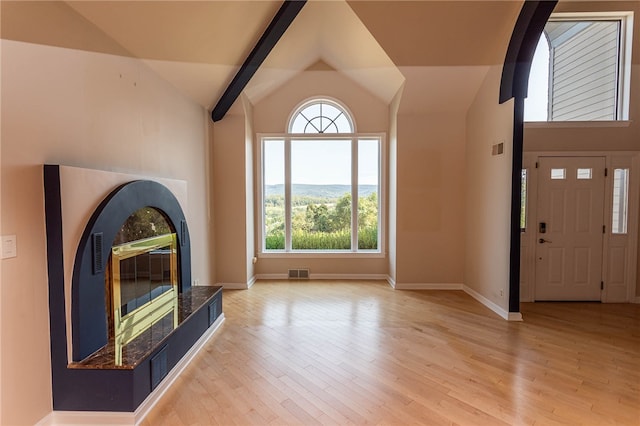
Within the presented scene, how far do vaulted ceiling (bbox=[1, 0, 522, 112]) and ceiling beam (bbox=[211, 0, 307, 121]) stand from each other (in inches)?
3.2

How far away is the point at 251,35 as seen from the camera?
12.0ft

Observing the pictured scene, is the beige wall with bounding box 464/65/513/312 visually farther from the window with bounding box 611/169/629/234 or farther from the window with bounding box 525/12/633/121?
the window with bounding box 611/169/629/234

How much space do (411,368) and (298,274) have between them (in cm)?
312

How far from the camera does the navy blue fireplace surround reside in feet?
6.38

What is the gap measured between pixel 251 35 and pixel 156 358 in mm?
3467

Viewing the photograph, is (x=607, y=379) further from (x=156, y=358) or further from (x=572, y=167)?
(x=156, y=358)

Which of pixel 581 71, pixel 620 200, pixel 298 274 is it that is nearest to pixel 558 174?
pixel 620 200

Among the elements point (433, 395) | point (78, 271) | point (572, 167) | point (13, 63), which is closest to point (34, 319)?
point (78, 271)

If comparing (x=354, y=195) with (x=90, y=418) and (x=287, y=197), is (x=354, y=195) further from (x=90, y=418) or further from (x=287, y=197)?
(x=90, y=418)

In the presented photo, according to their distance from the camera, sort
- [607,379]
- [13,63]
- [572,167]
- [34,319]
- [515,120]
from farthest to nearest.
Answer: [572,167] < [515,120] < [607,379] < [34,319] < [13,63]

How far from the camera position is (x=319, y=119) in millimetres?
5574

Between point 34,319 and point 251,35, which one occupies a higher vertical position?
point 251,35

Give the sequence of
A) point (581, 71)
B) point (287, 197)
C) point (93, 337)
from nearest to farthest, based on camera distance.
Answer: point (93, 337), point (581, 71), point (287, 197)

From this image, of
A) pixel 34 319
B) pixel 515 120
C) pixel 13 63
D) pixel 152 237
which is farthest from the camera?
pixel 515 120
